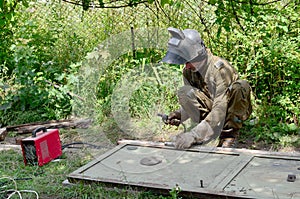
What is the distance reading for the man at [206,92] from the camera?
13.7 ft

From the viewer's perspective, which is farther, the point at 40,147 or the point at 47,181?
the point at 40,147

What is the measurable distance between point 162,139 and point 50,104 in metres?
1.76

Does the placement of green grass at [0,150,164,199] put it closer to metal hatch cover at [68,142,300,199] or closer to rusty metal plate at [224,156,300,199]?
metal hatch cover at [68,142,300,199]

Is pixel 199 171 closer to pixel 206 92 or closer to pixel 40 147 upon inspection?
pixel 206 92

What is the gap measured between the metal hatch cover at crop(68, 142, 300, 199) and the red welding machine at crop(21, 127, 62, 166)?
567 millimetres

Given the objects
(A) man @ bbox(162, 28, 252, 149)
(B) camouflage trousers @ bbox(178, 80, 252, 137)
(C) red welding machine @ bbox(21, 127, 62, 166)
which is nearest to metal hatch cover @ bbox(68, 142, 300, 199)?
(A) man @ bbox(162, 28, 252, 149)

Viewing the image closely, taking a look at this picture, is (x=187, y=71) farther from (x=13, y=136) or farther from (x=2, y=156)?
(x=13, y=136)

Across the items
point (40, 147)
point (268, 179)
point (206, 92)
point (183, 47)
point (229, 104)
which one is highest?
point (183, 47)

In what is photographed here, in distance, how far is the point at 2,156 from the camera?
4875mm

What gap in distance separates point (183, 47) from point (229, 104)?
0.71 meters

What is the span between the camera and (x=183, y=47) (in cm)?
418

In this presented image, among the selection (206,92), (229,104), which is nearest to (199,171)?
(229,104)

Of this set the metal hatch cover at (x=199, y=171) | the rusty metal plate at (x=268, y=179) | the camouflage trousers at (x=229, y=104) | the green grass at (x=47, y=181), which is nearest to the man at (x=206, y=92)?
the camouflage trousers at (x=229, y=104)

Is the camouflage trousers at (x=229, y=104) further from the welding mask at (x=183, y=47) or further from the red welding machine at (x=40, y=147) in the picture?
the red welding machine at (x=40, y=147)
